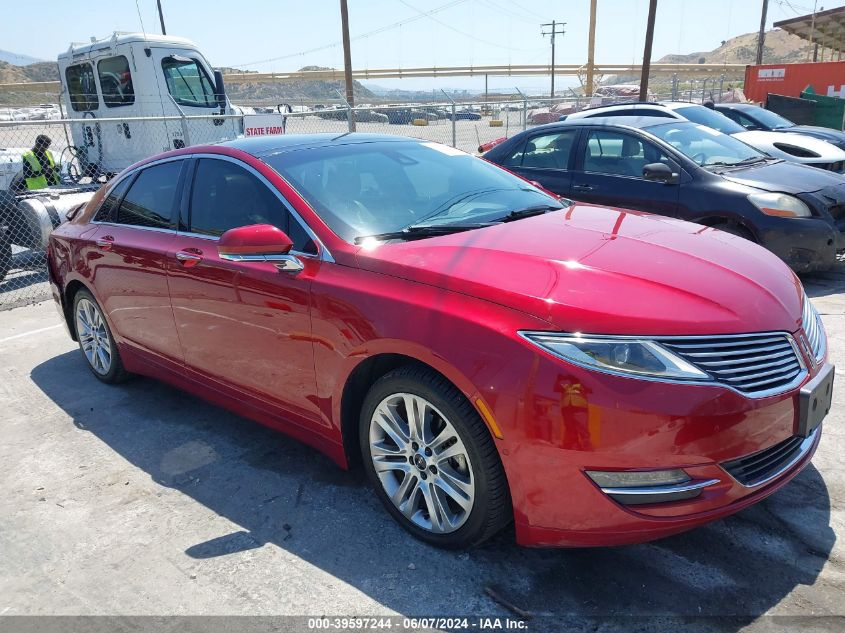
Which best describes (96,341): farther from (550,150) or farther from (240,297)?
(550,150)

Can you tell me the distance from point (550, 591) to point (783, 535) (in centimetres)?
105

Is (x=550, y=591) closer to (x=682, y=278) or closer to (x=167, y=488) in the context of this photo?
(x=682, y=278)

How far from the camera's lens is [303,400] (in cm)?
320

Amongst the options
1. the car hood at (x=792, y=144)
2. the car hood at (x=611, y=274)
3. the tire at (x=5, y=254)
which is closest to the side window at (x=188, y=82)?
the tire at (x=5, y=254)

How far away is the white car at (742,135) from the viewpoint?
889 centimetres

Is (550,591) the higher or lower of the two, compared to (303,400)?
lower

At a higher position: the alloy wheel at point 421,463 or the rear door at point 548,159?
the rear door at point 548,159

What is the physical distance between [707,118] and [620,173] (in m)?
3.35

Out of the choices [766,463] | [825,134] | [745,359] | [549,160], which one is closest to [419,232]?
[745,359]

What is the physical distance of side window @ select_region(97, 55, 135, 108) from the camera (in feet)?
38.9

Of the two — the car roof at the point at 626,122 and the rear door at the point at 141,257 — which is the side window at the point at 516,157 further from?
the rear door at the point at 141,257

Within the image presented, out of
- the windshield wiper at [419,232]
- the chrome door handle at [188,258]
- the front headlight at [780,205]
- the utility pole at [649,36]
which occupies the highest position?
the utility pole at [649,36]

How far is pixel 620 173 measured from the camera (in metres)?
6.64

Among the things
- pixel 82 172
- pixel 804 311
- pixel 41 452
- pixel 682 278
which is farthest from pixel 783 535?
pixel 82 172
